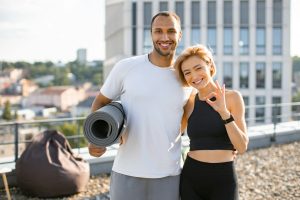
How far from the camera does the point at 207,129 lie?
275 cm

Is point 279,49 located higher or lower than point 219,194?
higher

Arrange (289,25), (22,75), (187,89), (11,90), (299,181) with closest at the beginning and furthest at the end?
(187,89), (299,181), (289,25), (11,90), (22,75)

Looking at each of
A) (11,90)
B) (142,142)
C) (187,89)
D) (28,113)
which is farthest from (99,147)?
(11,90)

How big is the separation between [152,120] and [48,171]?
3358mm

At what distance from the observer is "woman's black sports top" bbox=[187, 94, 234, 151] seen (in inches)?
107

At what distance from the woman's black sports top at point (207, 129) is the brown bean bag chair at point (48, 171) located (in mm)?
3439

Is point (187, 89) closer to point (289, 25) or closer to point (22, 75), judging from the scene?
point (289, 25)

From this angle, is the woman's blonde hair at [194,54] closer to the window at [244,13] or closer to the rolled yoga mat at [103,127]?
the rolled yoga mat at [103,127]

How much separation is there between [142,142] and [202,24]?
41476 mm

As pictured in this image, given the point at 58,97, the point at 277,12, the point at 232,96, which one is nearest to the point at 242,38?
the point at 277,12

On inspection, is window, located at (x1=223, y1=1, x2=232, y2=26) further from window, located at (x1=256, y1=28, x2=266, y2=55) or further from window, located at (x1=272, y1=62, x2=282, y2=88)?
window, located at (x1=272, y1=62, x2=282, y2=88)

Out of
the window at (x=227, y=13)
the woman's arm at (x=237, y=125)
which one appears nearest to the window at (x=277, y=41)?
the window at (x=227, y=13)

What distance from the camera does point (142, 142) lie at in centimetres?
284

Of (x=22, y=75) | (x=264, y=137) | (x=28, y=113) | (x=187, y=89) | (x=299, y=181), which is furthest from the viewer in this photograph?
(x=22, y=75)
